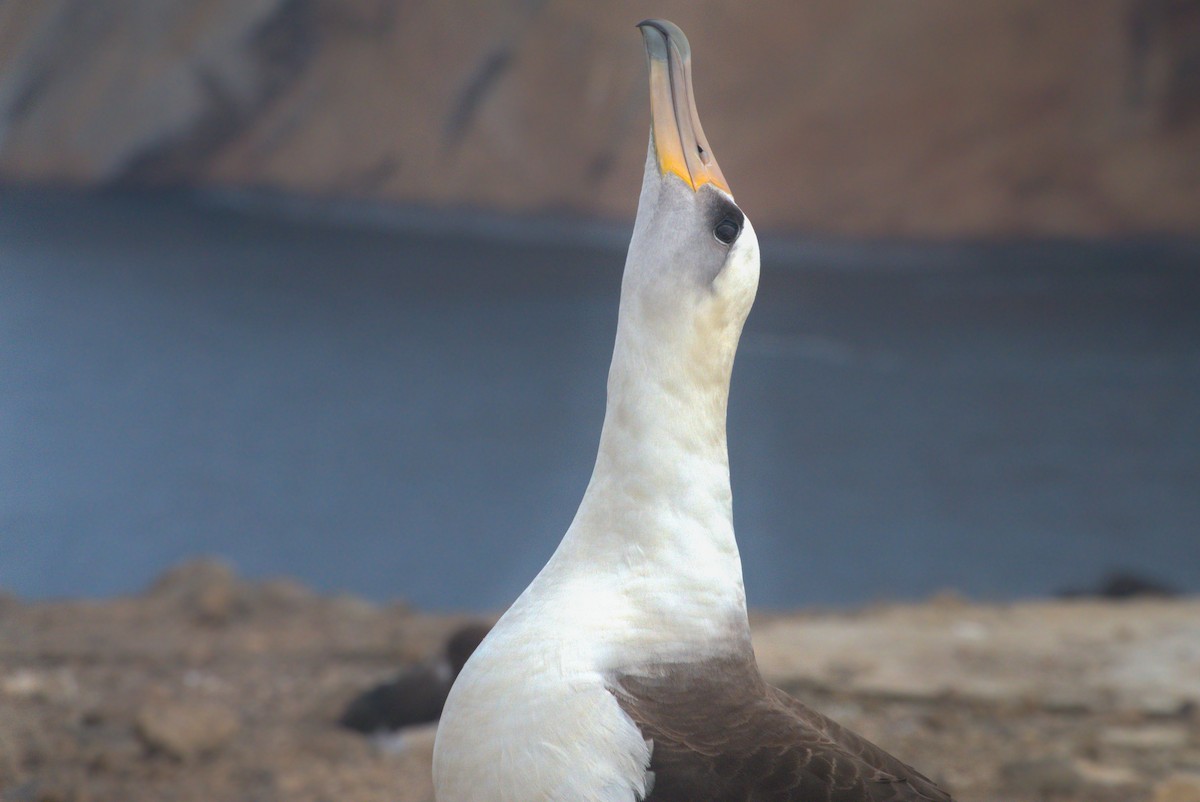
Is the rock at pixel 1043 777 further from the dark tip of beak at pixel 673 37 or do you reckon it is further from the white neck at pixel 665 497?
the dark tip of beak at pixel 673 37

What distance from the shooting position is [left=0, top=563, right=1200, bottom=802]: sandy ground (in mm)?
2783

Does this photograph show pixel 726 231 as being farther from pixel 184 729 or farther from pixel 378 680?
pixel 378 680

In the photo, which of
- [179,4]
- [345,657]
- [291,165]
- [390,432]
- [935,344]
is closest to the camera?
[345,657]

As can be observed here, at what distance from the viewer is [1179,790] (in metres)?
2.68

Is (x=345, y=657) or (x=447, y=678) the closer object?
(x=447, y=678)

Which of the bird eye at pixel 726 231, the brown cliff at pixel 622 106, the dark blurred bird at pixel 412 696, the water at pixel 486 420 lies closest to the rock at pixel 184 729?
the dark blurred bird at pixel 412 696

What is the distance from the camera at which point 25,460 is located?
410 centimetres

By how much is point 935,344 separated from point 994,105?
5.18ft

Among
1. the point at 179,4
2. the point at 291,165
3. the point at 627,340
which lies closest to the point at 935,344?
the point at 291,165

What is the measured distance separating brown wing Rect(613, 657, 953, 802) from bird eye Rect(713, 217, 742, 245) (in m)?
0.52

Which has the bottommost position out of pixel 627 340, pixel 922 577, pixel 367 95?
pixel 627 340

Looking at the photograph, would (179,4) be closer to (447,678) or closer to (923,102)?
(447,678)

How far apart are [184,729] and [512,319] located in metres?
2.77

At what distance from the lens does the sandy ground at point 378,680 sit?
9.13 feet
